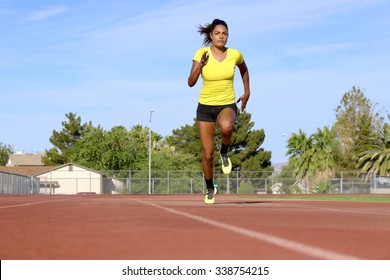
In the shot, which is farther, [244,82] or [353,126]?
[353,126]

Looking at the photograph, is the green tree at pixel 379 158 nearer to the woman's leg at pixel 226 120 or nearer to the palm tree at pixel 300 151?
the palm tree at pixel 300 151

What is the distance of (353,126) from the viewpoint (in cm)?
8662

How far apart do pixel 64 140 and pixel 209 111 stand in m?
99.0

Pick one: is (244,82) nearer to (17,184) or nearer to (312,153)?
(17,184)

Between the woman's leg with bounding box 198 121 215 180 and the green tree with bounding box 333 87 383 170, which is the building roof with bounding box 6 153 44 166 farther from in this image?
the woman's leg with bounding box 198 121 215 180

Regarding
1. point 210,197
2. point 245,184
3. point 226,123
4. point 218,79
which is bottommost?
point 245,184

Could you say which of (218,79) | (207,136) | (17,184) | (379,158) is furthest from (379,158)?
(218,79)

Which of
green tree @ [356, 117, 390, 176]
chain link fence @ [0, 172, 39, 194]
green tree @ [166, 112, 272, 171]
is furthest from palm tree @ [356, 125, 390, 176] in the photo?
chain link fence @ [0, 172, 39, 194]

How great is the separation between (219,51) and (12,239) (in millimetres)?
6685

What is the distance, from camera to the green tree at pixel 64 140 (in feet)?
342

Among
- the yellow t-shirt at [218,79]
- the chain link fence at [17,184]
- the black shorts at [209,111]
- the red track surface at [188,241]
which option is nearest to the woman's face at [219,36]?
the yellow t-shirt at [218,79]

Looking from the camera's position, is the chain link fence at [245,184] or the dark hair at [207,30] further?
the chain link fence at [245,184]

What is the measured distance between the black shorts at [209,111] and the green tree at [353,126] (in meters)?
75.6
